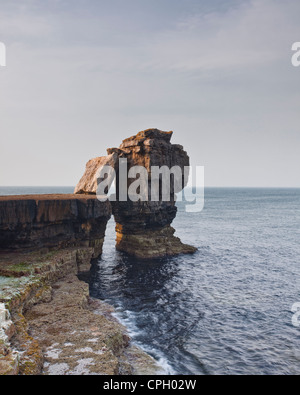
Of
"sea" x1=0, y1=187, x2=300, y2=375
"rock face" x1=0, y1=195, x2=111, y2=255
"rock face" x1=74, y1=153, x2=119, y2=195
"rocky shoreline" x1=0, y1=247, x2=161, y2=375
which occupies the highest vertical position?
"rock face" x1=74, y1=153, x2=119, y2=195

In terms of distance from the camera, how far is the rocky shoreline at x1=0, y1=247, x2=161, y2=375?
597 inches

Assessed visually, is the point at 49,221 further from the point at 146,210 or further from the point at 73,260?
the point at 146,210

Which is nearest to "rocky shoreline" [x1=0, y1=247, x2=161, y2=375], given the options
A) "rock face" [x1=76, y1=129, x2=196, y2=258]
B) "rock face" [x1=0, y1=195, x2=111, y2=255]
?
"rock face" [x1=0, y1=195, x2=111, y2=255]

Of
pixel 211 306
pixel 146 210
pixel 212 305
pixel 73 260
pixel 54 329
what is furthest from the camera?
pixel 146 210

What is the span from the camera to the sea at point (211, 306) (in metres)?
20.3

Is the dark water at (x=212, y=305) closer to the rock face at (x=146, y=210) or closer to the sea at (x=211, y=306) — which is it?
the sea at (x=211, y=306)

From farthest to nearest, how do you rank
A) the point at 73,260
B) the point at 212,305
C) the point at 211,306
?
the point at 73,260 → the point at 212,305 → the point at 211,306

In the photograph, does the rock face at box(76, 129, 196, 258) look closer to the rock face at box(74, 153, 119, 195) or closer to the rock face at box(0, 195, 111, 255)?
the rock face at box(74, 153, 119, 195)

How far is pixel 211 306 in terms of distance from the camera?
28.9 m

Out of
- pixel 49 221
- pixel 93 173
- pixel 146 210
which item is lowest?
pixel 49 221

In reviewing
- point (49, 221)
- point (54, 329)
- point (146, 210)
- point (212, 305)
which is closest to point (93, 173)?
point (146, 210)

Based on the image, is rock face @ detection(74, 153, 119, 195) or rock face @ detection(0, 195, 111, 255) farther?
rock face @ detection(74, 153, 119, 195)

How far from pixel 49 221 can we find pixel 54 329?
17.2 meters

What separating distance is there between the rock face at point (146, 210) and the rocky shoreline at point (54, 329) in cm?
1873
